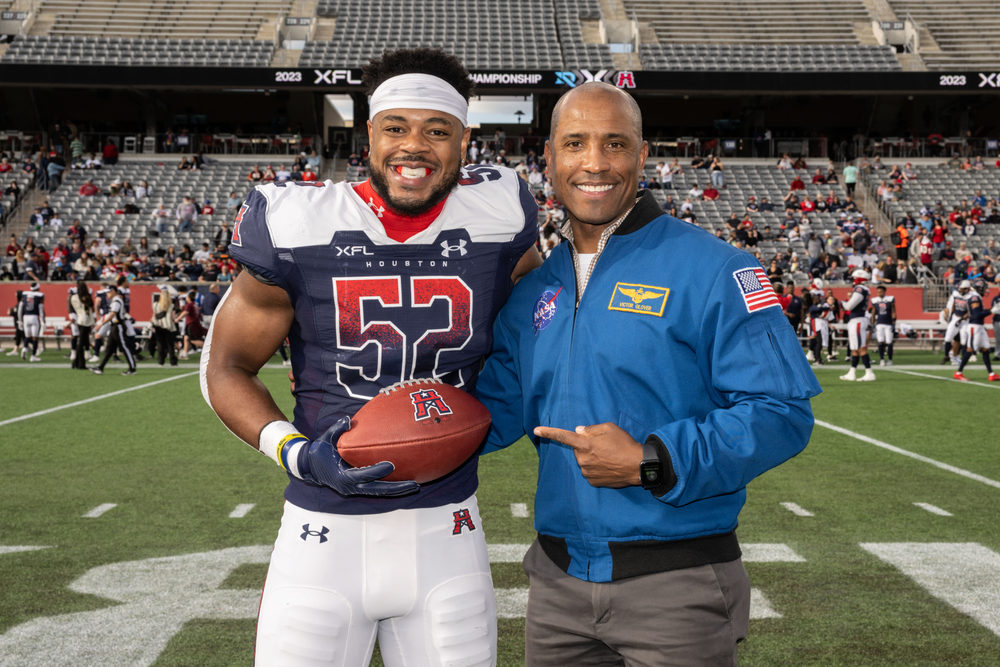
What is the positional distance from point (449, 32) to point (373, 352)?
31429mm

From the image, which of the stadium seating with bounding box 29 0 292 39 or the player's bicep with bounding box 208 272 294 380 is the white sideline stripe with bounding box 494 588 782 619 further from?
the stadium seating with bounding box 29 0 292 39

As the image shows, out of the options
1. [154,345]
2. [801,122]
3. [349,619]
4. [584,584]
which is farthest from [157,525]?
[801,122]

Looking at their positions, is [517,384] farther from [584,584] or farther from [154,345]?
[154,345]

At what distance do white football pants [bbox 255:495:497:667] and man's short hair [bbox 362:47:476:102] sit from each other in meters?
1.15

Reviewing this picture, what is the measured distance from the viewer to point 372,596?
2.06 metres

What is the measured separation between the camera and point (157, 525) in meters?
5.06

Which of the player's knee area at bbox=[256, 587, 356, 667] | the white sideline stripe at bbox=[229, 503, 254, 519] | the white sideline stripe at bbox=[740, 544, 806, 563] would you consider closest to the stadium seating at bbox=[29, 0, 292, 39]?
the white sideline stripe at bbox=[229, 503, 254, 519]

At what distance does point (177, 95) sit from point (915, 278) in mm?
25710

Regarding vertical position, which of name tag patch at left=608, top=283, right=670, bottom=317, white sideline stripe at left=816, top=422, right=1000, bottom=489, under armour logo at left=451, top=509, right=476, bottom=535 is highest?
name tag patch at left=608, top=283, right=670, bottom=317

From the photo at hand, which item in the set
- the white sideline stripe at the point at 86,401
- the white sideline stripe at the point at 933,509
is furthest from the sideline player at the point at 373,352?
the white sideline stripe at the point at 86,401

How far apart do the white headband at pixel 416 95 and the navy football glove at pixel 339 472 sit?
2.72 feet

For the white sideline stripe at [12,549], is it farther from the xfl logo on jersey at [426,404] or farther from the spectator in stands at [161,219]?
the spectator in stands at [161,219]

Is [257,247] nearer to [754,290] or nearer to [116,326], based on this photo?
[754,290]

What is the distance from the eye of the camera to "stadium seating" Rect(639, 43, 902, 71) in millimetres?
29703
